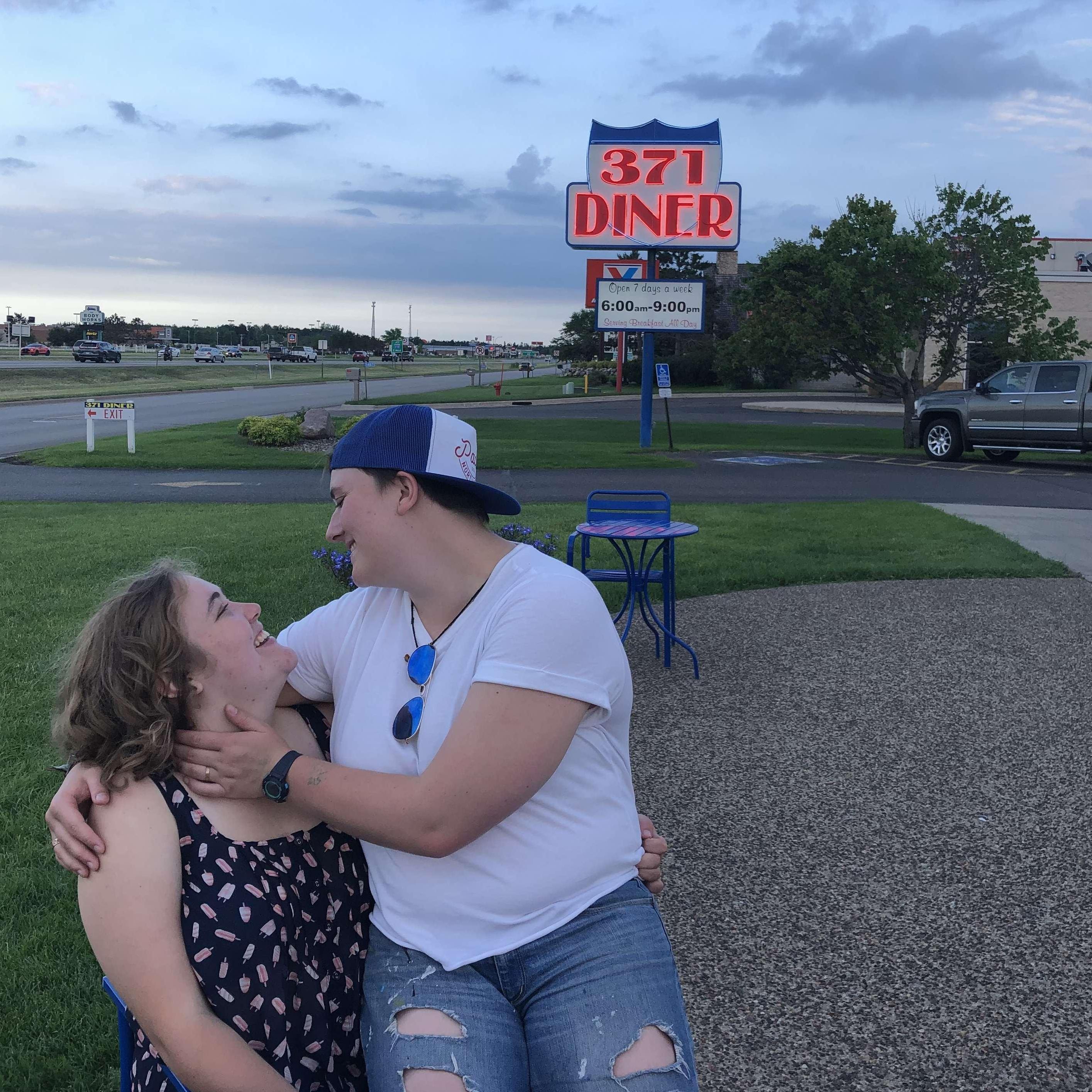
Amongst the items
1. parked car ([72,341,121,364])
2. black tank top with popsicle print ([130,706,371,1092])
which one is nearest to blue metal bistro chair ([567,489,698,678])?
black tank top with popsicle print ([130,706,371,1092])

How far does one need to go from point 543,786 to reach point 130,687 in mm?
736

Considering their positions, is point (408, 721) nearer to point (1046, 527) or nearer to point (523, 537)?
point (523, 537)

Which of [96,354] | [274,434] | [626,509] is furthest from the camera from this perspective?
[96,354]

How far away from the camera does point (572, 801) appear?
82.5 inches

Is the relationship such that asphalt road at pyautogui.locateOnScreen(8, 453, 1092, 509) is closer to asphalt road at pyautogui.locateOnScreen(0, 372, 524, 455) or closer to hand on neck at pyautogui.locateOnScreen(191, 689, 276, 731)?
asphalt road at pyautogui.locateOnScreen(0, 372, 524, 455)

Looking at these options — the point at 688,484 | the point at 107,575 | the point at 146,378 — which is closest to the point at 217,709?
the point at 107,575

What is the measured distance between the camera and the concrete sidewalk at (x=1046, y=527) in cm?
1057

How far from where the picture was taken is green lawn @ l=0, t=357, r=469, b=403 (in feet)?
141

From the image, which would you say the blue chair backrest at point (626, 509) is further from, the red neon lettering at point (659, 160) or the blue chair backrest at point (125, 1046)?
the red neon lettering at point (659, 160)

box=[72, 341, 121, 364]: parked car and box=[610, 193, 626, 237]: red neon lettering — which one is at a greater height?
box=[610, 193, 626, 237]: red neon lettering

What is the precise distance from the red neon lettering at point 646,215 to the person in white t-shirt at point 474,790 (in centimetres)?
2059

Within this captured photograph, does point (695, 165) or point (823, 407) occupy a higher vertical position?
point (695, 165)

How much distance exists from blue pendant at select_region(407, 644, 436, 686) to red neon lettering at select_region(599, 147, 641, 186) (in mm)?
21003

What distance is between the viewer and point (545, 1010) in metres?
2.00
